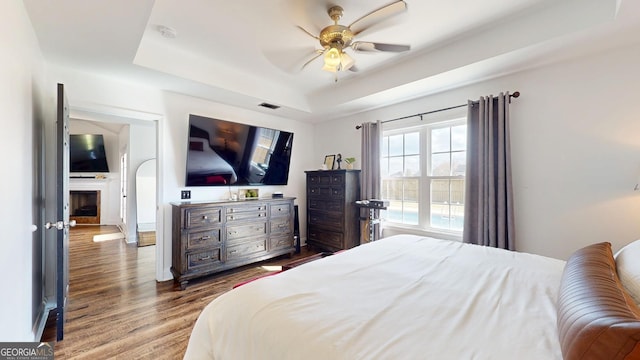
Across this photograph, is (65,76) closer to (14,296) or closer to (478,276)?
(14,296)

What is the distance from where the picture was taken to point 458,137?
3.27m

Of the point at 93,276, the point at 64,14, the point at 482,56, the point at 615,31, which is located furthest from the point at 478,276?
the point at 93,276

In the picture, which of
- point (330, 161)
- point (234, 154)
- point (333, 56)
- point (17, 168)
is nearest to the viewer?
point (17, 168)

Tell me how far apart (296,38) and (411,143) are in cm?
215

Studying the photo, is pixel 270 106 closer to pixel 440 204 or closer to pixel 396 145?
pixel 396 145

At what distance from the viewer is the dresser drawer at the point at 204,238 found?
3.06 meters

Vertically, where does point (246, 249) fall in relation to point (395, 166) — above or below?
below

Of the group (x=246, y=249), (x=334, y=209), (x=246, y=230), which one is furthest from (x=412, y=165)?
(x=246, y=249)

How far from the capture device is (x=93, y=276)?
3348 mm

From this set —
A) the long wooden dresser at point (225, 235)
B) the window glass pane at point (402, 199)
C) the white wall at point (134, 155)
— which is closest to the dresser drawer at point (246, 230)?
the long wooden dresser at point (225, 235)

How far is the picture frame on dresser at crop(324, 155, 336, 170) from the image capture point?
453 cm

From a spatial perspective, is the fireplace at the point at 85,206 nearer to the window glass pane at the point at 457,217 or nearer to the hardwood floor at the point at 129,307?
the hardwood floor at the point at 129,307

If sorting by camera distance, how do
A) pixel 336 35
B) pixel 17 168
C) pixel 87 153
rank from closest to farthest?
1. pixel 17 168
2. pixel 336 35
3. pixel 87 153

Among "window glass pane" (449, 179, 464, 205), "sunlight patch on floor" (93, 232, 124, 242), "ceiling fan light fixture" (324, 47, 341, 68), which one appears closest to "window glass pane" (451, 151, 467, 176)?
"window glass pane" (449, 179, 464, 205)
